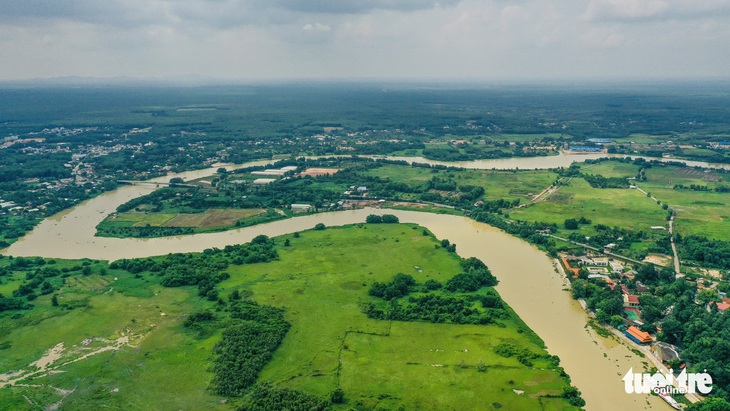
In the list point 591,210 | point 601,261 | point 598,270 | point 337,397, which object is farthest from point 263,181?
point 337,397

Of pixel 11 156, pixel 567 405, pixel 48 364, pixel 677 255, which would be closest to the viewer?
pixel 567 405

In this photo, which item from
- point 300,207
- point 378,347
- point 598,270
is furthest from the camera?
point 300,207

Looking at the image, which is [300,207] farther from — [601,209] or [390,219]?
[601,209]

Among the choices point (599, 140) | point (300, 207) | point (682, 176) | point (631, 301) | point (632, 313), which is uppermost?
point (599, 140)

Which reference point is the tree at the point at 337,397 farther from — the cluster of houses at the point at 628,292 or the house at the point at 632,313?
the house at the point at 632,313

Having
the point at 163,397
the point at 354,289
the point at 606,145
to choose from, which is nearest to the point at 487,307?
the point at 354,289

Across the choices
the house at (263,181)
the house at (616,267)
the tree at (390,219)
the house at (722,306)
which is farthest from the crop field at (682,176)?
the house at (263,181)

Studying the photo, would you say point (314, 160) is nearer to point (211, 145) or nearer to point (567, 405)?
point (211, 145)
